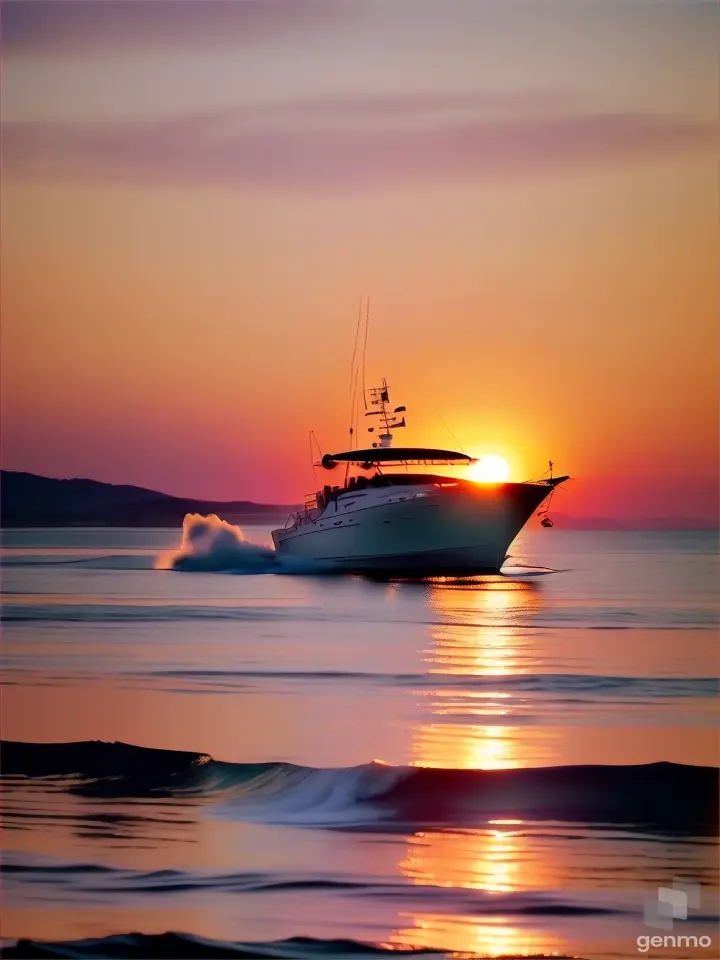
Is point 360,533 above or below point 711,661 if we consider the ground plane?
above

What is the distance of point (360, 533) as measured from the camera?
50.5 m

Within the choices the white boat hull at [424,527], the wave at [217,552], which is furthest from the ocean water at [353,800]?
the wave at [217,552]

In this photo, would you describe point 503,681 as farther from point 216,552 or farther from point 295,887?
point 216,552

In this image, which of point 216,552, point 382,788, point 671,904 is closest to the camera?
point 671,904

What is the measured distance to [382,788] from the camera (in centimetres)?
1139

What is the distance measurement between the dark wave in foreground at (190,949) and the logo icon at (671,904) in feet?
3.00

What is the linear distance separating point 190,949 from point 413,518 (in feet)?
138

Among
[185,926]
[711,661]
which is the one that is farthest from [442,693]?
[185,926]

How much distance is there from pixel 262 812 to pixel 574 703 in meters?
8.01

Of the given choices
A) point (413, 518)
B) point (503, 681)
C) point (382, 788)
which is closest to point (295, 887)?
Answer: point (382, 788)

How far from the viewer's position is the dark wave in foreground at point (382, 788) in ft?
34.3

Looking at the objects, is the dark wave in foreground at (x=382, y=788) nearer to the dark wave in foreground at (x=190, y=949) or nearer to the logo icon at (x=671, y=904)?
the logo icon at (x=671, y=904)

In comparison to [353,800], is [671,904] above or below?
below

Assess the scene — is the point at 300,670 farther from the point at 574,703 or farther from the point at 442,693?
the point at 574,703
